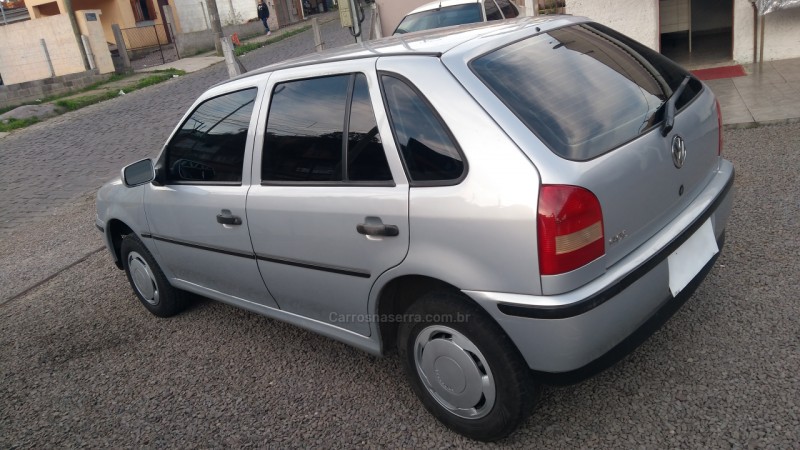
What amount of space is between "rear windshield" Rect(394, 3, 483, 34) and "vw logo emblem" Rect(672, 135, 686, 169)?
8029 millimetres

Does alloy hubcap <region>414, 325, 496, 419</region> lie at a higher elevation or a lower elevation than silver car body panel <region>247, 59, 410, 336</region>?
lower

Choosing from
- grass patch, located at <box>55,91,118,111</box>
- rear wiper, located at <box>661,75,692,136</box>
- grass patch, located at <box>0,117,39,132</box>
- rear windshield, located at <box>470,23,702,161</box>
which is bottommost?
grass patch, located at <box>0,117,39,132</box>

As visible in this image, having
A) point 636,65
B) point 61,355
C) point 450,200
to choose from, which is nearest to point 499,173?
point 450,200

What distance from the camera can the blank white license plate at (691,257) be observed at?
2873 mm

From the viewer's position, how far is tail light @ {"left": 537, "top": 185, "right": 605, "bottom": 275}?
2.45 metres

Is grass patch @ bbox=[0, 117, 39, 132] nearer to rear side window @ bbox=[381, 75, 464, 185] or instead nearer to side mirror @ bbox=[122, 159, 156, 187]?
side mirror @ bbox=[122, 159, 156, 187]

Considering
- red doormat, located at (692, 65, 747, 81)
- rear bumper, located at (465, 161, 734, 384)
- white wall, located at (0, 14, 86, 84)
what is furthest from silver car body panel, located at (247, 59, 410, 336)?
white wall, located at (0, 14, 86, 84)

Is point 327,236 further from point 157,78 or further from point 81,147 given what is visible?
point 157,78

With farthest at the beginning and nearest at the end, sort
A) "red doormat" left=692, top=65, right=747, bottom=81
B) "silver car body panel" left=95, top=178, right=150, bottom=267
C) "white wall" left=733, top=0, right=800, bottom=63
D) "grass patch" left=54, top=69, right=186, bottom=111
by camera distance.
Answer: "grass patch" left=54, top=69, right=186, bottom=111 < "white wall" left=733, top=0, right=800, bottom=63 < "red doormat" left=692, top=65, right=747, bottom=81 < "silver car body panel" left=95, top=178, right=150, bottom=267

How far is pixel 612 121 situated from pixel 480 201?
2.40ft

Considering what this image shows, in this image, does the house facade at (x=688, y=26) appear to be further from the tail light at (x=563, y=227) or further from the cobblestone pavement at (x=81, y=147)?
the tail light at (x=563, y=227)

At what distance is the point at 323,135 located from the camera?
3256 mm

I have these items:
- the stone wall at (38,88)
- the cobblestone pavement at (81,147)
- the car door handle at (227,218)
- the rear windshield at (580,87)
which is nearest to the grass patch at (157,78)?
the cobblestone pavement at (81,147)

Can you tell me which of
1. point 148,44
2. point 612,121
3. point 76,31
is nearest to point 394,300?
point 612,121
